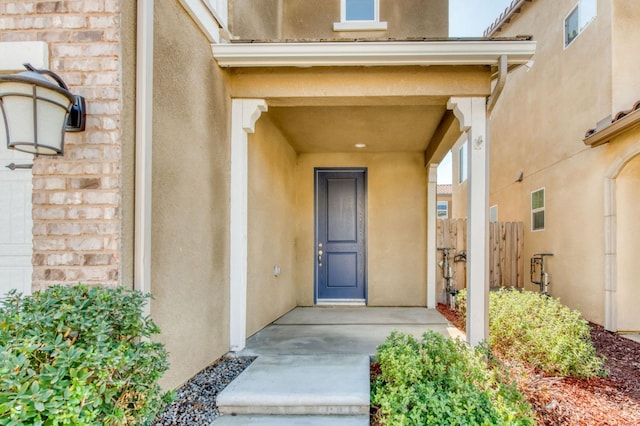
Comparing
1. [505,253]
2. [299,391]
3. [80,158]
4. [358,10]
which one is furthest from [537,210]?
[80,158]

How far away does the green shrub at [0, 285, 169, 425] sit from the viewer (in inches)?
60.6

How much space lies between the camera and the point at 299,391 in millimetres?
2971

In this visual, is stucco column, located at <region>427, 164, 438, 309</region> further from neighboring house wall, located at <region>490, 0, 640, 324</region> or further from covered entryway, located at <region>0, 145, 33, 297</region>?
covered entryway, located at <region>0, 145, 33, 297</region>

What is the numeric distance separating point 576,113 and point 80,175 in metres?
7.92

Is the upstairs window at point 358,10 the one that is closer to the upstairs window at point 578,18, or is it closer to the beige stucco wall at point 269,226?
the beige stucco wall at point 269,226

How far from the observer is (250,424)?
274cm

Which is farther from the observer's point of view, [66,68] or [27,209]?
[27,209]

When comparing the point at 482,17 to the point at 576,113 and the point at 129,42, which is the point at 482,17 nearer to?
the point at 576,113

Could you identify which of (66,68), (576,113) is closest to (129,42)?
(66,68)

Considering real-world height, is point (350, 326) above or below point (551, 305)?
below

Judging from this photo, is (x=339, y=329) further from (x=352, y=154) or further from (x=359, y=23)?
(x=359, y=23)

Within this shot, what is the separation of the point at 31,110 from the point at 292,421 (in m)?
2.63

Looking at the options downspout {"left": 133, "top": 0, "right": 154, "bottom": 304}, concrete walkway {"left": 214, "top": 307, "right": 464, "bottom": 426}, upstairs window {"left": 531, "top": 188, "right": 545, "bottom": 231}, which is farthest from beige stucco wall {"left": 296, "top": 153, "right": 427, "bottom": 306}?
downspout {"left": 133, "top": 0, "right": 154, "bottom": 304}

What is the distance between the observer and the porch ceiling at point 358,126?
4969mm
